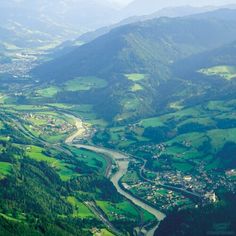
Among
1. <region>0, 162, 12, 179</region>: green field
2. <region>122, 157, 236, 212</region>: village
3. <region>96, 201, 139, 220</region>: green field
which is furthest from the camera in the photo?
<region>122, 157, 236, 212</region>: village

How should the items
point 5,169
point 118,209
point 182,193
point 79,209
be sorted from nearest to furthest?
point 79,209
point 118,209
point 5,169
point 182,193

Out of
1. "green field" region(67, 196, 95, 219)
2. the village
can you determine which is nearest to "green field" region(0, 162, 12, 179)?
"green field" region(67, 196, 95, 219)

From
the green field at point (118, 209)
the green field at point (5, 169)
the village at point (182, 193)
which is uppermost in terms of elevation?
the green field at point (5, 169)

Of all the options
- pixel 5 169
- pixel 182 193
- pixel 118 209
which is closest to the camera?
pixel 118 209

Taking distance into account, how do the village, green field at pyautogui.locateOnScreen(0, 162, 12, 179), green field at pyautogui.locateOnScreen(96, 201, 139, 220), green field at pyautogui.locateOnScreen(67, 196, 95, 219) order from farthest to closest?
1. the village
2. green field at pyautogui.locateOnScreen(0, 162, 12, 179)
3. green field at pyautogui.locateOnScreen(96, 201, 139, 220)
4. green field at pyautogui.locateOnScreen(67, 196, 95, 219)

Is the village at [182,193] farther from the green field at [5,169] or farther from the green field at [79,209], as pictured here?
the green field at [5,169]

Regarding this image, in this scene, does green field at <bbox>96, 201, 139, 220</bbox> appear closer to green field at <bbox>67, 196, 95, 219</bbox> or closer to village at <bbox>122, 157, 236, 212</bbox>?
green field at <bbox>67, 196, 95, 219</bbox>

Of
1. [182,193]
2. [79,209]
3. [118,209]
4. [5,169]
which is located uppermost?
[5,169]

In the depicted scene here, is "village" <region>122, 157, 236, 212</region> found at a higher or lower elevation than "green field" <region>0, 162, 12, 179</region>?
lower

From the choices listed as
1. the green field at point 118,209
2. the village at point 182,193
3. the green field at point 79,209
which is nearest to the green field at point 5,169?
the green field at point 79,209

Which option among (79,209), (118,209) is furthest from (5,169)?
(118,209)

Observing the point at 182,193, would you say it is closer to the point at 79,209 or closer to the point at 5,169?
the point at 79,209

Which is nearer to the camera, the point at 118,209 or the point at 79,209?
the point at 79,209
